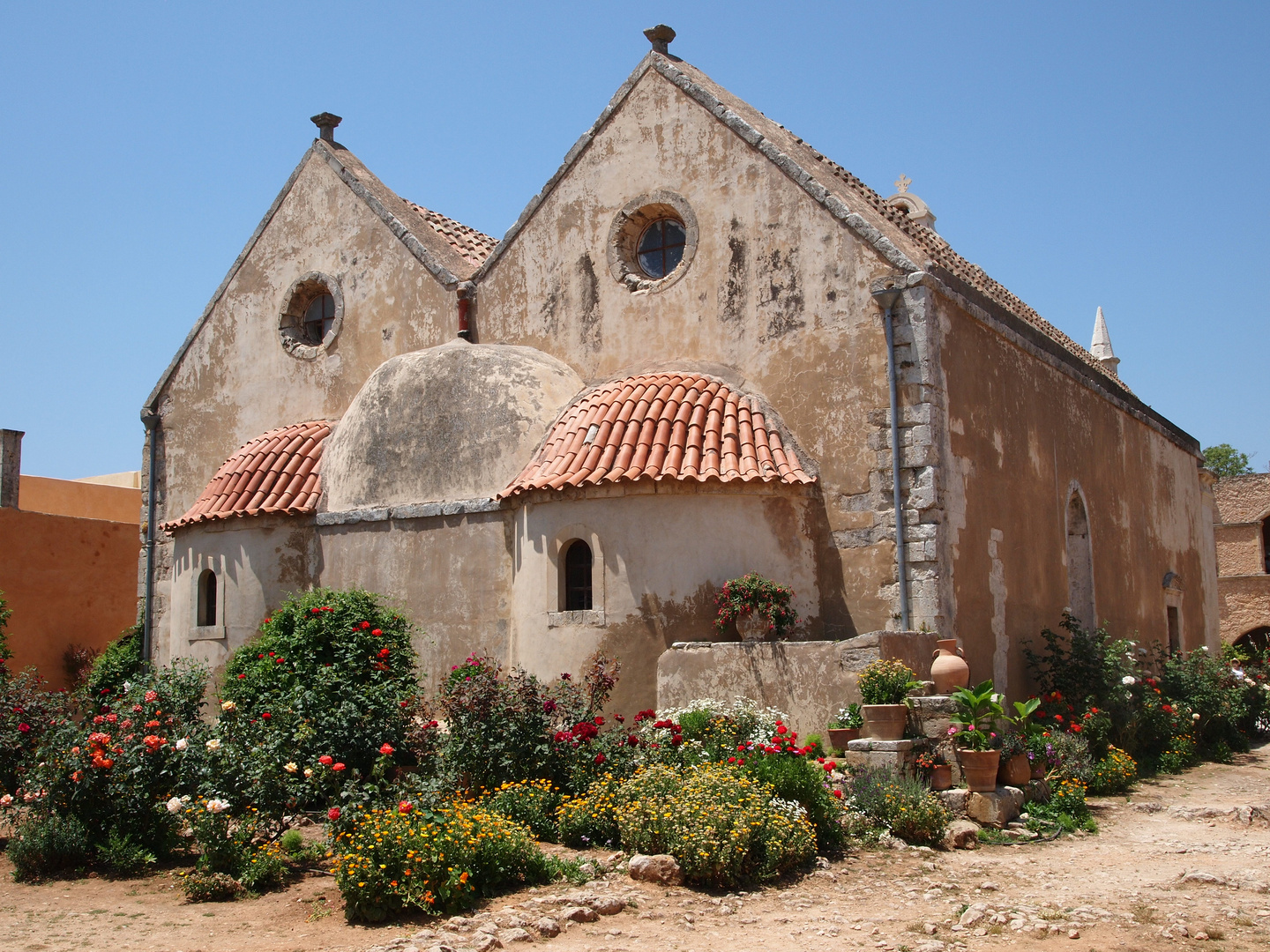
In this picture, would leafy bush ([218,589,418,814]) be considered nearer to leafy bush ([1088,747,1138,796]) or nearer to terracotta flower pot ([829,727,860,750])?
terracotta flower pot ([829,727,860,750])

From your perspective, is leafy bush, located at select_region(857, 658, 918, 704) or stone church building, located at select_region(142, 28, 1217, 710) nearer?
leafy bush, located at select_region(857, 658, 918, 704)

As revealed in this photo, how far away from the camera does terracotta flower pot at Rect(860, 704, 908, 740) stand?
10633 mm

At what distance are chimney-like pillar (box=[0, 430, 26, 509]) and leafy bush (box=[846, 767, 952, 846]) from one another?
19.3 meters

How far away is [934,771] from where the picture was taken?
10.7m

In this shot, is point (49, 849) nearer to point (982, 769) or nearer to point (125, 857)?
point (125, 857)

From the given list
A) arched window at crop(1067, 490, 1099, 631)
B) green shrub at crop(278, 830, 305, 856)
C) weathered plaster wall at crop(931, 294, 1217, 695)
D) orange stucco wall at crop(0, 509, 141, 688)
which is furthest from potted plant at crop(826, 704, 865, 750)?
orange stucco wall at crop(0, 509, 141, 688)

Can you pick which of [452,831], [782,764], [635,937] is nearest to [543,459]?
[782,764]

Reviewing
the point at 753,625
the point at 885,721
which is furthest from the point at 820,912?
the point at 753,625

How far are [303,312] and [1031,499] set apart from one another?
37.4 ft

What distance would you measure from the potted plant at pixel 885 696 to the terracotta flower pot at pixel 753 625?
1.47m

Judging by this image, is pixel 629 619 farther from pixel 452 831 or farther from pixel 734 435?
pixel 452 831

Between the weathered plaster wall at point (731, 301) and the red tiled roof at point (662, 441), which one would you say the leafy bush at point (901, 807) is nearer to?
the weathered plaster wall at point (731, 301)

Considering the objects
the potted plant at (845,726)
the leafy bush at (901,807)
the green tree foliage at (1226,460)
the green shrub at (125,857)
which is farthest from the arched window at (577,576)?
the green tree foliage at (1226,460)

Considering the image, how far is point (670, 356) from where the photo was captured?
49.6 ft
